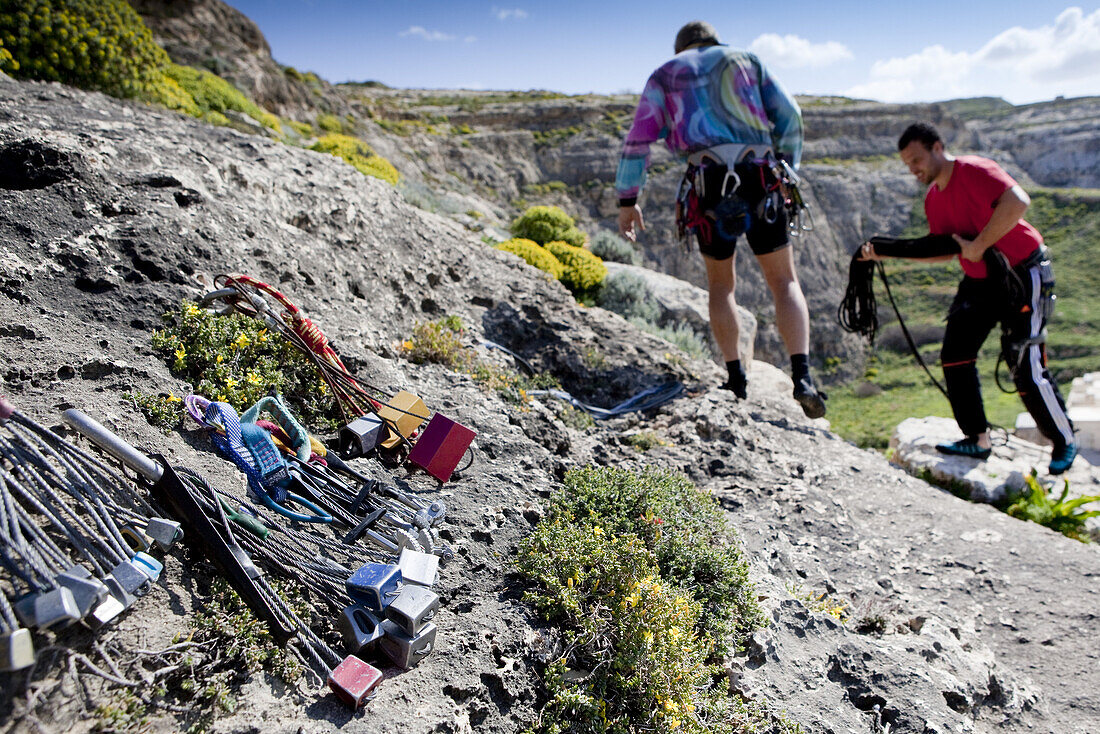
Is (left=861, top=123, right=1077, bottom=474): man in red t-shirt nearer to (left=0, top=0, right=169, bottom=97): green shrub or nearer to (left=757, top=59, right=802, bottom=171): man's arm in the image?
(left=757, top=59, right=802, bottom=171): man's arm

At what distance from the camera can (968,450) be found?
5.23 meters

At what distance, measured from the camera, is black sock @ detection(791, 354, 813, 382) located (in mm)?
4261

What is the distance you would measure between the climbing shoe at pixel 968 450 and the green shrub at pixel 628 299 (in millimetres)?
3009

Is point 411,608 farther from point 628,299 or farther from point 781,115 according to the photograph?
point 628,299

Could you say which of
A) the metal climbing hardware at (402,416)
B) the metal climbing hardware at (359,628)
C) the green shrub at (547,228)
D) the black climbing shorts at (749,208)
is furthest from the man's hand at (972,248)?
the green shrub at (547,228)

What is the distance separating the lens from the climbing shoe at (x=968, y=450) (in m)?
5.21

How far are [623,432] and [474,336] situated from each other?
1220 millimetres

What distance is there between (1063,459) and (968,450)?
632 mm

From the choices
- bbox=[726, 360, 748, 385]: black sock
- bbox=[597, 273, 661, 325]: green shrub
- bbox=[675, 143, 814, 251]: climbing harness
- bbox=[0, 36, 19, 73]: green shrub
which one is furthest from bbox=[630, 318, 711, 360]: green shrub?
bbox=[0, 36, 19, 73]: green shrub


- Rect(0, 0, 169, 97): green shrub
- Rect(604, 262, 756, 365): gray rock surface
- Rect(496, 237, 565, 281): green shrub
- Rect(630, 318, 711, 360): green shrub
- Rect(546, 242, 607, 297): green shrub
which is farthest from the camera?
Rect(604, 262, 756, 365): gray rock surface

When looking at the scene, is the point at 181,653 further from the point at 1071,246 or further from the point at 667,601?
the point at 1071,246

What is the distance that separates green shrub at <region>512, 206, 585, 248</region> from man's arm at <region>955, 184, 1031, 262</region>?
581 centimetres

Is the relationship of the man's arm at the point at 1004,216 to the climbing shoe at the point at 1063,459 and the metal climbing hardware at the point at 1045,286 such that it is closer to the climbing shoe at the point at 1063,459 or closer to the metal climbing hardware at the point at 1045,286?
the metal climbing hardware at the point at 1045,286

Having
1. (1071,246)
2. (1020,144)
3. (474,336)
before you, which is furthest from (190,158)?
(1020,144)
